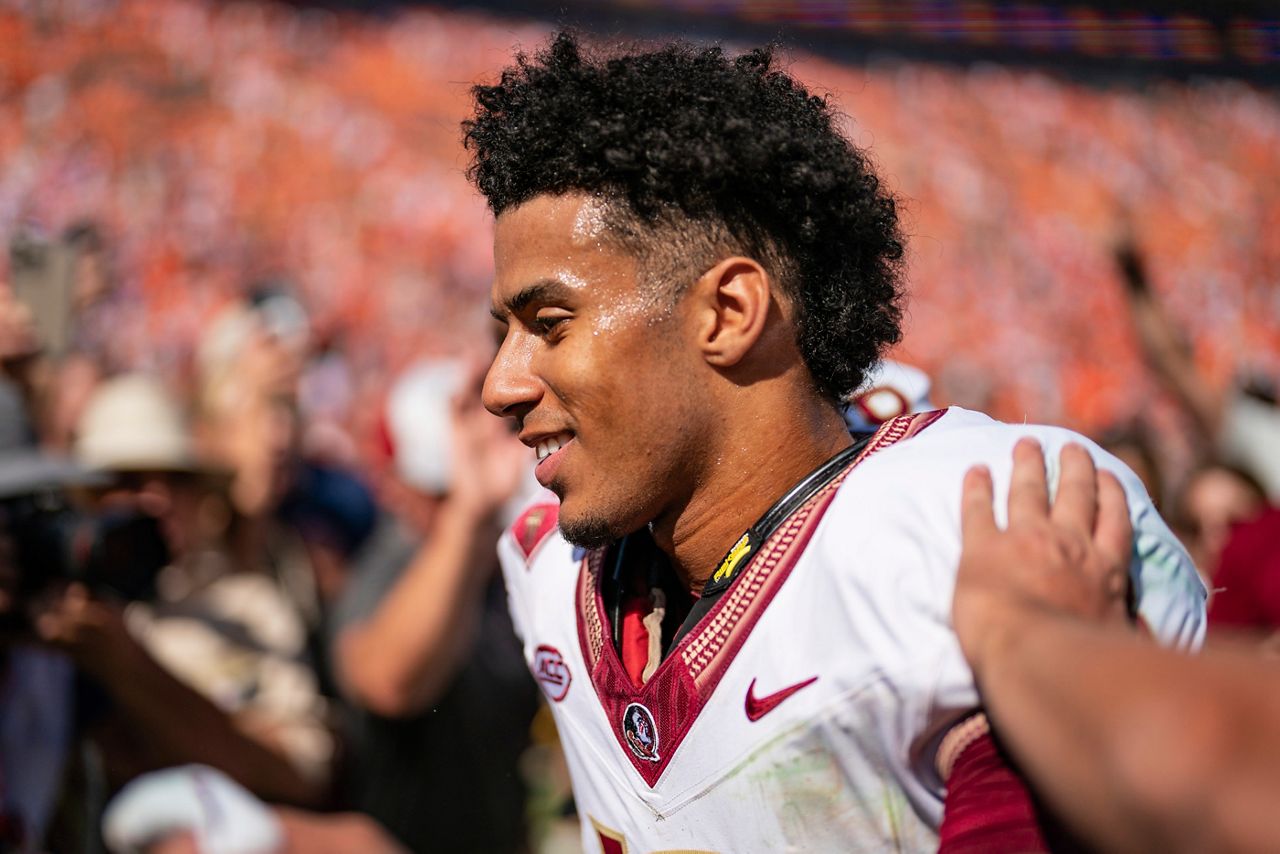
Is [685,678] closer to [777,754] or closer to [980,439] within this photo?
[777,754]

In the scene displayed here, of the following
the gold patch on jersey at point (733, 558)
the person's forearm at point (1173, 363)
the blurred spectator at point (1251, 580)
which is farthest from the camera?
the person's forearm at point (1173, 363)

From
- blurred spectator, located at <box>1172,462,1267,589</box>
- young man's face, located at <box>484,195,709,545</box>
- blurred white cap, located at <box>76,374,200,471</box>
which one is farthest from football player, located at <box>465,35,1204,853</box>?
blurred spectator, located at <box>1172,462,1267,589</box>

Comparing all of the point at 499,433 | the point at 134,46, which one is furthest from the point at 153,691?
the point at 134,46

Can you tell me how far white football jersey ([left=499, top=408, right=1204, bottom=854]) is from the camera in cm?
127

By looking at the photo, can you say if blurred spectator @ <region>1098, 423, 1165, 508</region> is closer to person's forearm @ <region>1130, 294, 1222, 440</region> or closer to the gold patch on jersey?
person's forearm @ <region>1130, 294, 1222, 440</region>

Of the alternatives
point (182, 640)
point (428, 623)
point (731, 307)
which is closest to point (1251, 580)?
point (731, 307)

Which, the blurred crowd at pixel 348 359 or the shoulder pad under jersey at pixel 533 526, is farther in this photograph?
the blurred crowd at pixel 348 359

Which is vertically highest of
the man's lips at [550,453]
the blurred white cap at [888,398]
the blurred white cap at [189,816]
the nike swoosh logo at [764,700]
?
the man's lips at [550,453]

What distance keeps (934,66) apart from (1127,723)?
13651mm

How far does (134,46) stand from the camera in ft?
33.4

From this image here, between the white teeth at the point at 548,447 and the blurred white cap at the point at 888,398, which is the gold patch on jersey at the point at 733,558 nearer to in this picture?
the white teeth at the point at 548,447

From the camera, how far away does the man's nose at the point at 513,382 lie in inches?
64.6

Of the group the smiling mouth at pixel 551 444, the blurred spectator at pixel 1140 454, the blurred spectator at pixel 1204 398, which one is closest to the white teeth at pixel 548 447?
the smiling mouth at pixel 551 444

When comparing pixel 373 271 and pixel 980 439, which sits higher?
pixel 373 271
